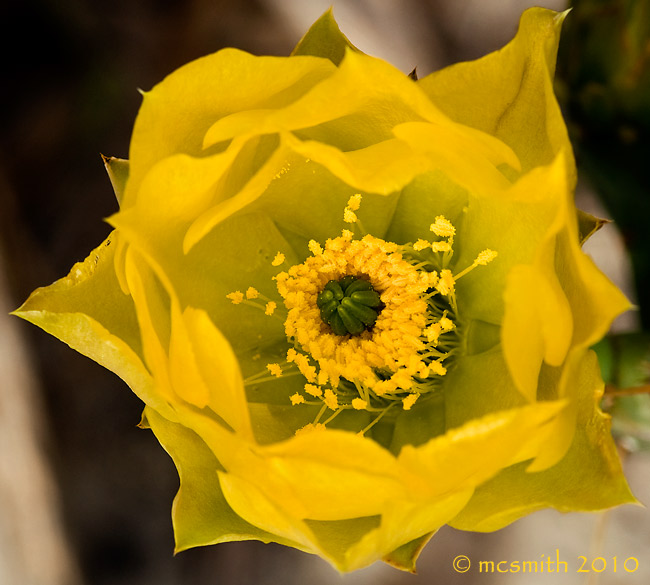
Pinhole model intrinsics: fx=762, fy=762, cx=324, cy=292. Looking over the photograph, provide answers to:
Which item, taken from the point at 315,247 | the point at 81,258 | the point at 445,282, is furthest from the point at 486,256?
the point at 81,258

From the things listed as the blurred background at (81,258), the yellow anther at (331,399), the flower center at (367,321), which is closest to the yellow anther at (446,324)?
the flower center at (367,321)

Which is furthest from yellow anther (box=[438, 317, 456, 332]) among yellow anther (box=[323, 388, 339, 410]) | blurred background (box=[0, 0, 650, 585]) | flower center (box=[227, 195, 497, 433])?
blurred background (box=[0, 0, 650, 585])

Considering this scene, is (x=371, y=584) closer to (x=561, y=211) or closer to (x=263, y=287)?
(x=263, y=287)

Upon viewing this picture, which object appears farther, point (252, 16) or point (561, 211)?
point (252, 16)

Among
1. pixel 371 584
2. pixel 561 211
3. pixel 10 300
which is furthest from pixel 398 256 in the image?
pixel 10 300

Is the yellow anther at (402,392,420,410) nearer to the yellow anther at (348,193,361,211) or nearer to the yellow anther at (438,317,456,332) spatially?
the yellow anther at (438,317,456,332)

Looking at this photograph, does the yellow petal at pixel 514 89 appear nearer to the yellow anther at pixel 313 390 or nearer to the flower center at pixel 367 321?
the flower center at pixel 367 321
